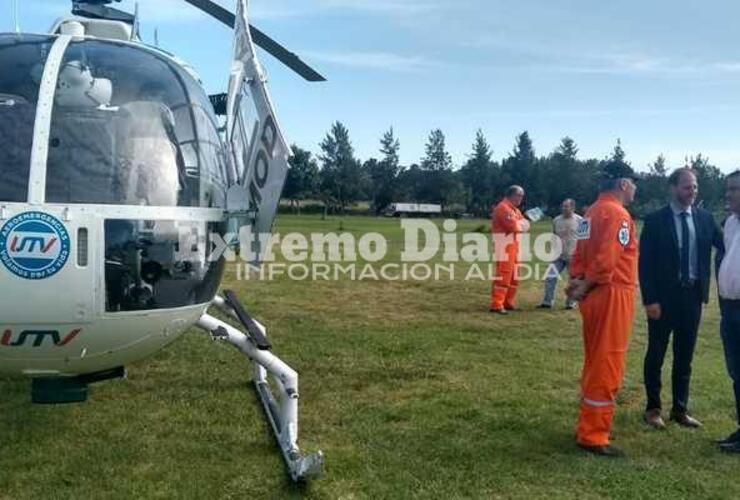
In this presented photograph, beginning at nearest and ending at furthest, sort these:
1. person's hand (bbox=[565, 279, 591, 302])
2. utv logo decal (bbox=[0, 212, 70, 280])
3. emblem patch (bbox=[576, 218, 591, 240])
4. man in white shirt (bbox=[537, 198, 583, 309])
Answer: utv logo decal (bbox=[0, 212, 70, 280]), person's hand (bbox=[565, 279, 591, 302]), emblem patch (bbox=[576, 218, 591, 240]), man in white shirt (bbox=[537, 198, 583, 309])

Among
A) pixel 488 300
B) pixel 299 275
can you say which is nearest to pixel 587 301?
pixel 488 300

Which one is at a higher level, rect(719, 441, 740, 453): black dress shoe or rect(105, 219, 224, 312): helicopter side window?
rect(105, 219, 224, 312): helicopter side window

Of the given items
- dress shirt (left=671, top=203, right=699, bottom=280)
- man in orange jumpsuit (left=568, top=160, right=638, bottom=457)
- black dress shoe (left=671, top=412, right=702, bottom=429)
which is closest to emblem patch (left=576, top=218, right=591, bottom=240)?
man in orange jumpsuit (left=568, top=160, right=638, bottom=457)

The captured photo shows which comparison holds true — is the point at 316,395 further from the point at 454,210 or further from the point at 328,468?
the point at 454,210

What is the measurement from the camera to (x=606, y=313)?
513 cm

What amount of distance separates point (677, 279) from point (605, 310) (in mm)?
1061

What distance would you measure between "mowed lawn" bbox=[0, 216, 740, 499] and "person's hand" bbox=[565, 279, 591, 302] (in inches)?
43.0

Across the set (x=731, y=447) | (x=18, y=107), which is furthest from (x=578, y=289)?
(x=18, y=107)

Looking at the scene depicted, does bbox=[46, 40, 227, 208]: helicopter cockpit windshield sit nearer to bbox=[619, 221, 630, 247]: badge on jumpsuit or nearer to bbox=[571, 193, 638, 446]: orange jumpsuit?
bbox=[571, 193, 638, 446]: orange jumpsuit

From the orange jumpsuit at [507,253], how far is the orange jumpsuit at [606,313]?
20.7ft

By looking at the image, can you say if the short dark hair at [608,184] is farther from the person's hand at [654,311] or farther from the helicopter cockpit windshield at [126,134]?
the helicopter cockpit windshield at [126,134]

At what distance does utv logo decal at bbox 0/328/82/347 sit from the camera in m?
3.45

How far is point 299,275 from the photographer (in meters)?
16.3

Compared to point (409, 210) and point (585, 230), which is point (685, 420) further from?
point (409, 210)
